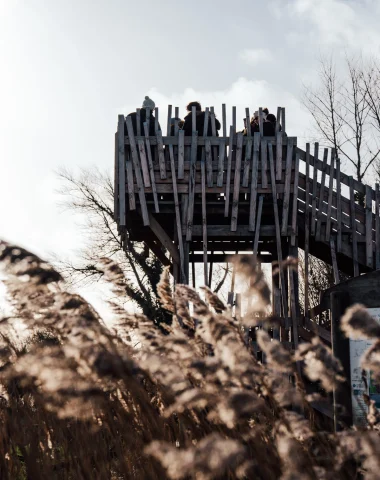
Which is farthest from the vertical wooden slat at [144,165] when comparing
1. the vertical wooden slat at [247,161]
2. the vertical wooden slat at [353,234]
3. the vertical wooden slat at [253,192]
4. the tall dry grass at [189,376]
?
the tall dry grass at [189,376]

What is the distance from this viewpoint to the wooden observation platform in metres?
13.0

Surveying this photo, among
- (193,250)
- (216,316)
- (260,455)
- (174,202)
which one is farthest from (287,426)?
(193,250)

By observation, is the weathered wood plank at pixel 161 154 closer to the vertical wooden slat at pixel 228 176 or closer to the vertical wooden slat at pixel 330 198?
the vertical wooden slat at pixel 228 176

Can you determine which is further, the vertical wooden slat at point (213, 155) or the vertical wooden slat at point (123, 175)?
the vertical wooden slat at point (213, 155)

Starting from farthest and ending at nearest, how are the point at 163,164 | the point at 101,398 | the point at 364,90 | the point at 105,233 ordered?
the point at 105,233, the point at 364,90, the point at 163,164, the point at 101,398

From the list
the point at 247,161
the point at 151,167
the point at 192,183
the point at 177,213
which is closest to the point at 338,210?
the point at 247,161

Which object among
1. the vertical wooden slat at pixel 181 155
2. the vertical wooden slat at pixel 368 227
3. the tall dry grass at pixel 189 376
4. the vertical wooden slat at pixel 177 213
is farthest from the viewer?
the vertical wooden slat at pixel 181 155

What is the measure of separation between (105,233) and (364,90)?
10750mm

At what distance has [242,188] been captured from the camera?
1323 centimetres

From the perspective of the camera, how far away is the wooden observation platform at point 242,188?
513 inches

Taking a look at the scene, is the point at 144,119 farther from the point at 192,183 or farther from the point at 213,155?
the point at 192,183

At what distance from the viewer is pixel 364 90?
24.0 m

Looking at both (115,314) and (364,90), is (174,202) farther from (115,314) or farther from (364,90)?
(364,90)

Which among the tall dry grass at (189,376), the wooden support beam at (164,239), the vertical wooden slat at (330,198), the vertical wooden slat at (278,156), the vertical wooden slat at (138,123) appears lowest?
the tall dry grass at (189,376)
